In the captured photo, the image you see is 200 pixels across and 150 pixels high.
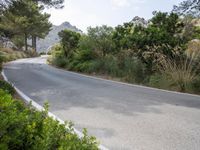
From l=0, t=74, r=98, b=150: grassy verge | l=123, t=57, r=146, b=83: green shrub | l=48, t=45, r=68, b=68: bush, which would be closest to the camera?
l=0, t=74, r=98, b=150: grassy verge

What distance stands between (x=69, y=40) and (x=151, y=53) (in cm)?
1325

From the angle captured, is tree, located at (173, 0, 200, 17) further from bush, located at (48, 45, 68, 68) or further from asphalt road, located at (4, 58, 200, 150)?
bush, located at (48, 45, 68, 68)

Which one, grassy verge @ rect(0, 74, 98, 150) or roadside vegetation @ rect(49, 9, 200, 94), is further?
roadside vegetation @ rect(49, 9, 200, 94)

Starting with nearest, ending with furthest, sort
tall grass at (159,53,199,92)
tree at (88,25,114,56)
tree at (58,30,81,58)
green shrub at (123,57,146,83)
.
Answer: tall grass at (159,53,199,92), green shrub at (123,57,146,83), tree at (88,25,114,56), tree at (58,30,81,58)

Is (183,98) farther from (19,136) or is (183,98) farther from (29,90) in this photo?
(19,136)

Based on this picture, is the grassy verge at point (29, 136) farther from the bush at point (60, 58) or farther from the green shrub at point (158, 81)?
the bush at point (60, 58)

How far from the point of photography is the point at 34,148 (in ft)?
8.61

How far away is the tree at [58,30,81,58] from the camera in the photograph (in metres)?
24.9

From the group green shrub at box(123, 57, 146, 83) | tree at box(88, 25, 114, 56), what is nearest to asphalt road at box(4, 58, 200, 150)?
green shrub at box(123, 57, 146, 83)

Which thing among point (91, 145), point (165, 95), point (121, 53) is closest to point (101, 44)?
point (121, 53)

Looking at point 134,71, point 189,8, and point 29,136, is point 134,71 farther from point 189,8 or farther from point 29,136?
point 29,136

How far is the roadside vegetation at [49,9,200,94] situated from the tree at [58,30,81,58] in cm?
418

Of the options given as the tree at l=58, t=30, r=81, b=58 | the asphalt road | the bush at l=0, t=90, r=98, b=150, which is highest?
the tree at l=58, t=30, r=81, b=58

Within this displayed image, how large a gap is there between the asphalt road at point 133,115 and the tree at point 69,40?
14.5 metres
